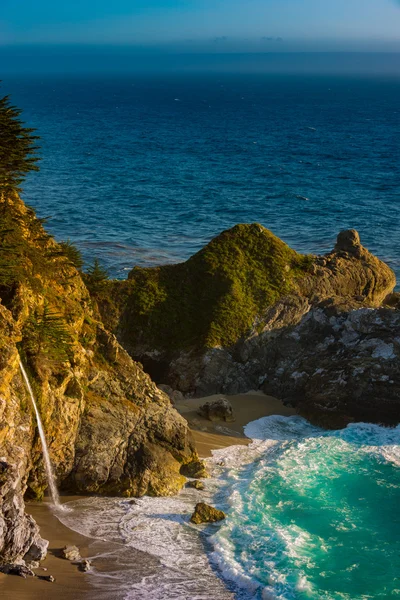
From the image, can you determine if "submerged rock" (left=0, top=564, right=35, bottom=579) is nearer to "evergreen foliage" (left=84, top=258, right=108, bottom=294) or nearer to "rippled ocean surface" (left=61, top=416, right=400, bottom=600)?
"rippled ocean surface" (left=61, top=416, right=400, bottom=600)

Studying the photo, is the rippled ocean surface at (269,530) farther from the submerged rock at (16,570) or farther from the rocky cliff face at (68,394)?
the submerged rock at (16,570)

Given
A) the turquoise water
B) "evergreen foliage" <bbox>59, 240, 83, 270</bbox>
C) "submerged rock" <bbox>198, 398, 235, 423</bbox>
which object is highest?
"evergreen foliage" <bbox>59, 240, 83, 270</bbox>

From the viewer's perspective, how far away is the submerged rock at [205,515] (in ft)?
50.6

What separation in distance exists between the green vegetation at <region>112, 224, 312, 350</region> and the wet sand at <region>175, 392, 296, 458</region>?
174 cm

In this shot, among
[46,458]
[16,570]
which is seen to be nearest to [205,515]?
[46,458]

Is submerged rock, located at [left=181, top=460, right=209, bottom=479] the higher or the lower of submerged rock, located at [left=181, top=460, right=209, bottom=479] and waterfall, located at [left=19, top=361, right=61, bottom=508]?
the lower

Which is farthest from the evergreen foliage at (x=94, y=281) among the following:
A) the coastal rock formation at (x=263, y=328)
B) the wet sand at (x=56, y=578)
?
the wet sand at (x=56, y=578)

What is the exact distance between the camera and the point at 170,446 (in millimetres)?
17438

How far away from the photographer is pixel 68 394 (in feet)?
54.0

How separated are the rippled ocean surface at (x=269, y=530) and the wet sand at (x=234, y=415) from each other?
0.50 meters

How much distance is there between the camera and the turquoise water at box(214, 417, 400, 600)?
1366 centimetres

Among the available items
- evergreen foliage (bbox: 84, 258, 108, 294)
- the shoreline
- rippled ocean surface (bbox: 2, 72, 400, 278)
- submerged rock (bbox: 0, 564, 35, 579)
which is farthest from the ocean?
evergreen foliage (bbox: 84, 258, 108, 294)

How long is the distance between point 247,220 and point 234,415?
95.0 feet

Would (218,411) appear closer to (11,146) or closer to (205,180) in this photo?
(11,146)
